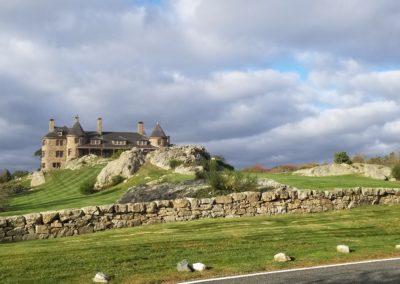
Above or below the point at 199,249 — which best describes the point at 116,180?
above

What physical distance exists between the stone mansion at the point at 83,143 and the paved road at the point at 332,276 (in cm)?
9554

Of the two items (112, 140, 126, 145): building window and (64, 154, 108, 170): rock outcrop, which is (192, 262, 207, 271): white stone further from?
(112, 140, 126, 145): building window

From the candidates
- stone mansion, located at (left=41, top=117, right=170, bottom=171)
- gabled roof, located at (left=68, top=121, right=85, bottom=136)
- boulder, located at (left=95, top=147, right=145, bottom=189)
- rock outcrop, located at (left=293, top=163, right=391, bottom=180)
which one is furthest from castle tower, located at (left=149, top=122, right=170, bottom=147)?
rock outcrop, located at (left=293, top=163, right=391, bottom=180)

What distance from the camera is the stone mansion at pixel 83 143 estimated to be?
346 ft

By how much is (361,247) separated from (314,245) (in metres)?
1.26

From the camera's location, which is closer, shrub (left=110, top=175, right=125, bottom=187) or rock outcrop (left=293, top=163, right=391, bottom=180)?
rock outcrop (left=293, top=163, right=391, bottom=180)

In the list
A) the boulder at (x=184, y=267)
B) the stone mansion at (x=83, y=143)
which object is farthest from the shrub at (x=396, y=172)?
the stone mansion at (x=83, y=143)

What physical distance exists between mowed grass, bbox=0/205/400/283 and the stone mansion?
88.8 metres

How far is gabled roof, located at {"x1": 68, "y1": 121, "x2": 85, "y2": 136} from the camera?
105 m

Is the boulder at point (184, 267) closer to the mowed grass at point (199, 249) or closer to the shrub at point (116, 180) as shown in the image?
the mowed grass at point (199, 249)

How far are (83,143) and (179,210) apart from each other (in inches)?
3493

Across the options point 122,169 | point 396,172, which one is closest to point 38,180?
point 122,169

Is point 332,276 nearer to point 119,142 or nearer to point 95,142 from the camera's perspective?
point 119,142

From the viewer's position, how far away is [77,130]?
10594 cm
